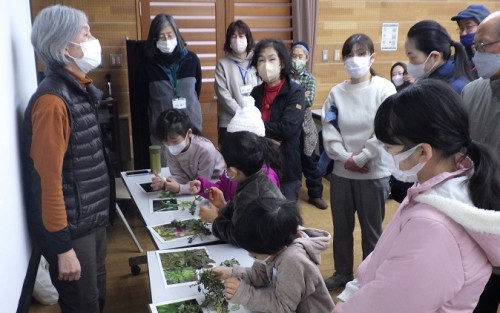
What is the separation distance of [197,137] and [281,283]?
54.3 inches

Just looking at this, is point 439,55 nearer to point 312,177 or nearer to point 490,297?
point 490,297

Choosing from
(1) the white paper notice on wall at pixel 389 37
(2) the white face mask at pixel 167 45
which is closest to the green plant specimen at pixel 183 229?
(2) the white face mask at pixel 167 45

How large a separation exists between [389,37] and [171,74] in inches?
119

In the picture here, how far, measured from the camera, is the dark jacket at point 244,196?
174 cm

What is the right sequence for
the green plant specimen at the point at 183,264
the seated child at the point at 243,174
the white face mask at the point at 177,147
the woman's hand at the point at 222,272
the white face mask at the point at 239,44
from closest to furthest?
1. the woman's hand at the point at 222,272
2. the green plant specimen at the point at 183,264
3. the seated child at the point at 243,174
4. the white face mask at the point at 177,147
5. the white face mask at the point at 239,44

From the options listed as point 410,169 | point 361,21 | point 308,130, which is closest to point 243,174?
point 410,169

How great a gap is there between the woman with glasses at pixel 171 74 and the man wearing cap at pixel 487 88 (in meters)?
A: 2.15

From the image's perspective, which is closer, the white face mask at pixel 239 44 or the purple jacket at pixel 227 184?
the purple jacket at pixel 227 184

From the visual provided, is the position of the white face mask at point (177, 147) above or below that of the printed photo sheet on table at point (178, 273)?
above

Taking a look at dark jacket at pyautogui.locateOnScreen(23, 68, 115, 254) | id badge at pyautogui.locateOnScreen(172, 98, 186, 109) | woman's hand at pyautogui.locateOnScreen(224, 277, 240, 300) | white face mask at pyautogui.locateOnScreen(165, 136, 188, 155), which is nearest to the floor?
white face mask at pyautogui.locateOnScreen(165, 136, 188, 155)

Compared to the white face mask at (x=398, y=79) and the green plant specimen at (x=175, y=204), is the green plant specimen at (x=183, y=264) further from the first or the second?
the white face mask at (x=398, y=79)

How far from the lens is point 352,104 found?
7.88 feet

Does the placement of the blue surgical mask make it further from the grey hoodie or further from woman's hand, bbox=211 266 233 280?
woman's hand, bbox=211 266 233 280

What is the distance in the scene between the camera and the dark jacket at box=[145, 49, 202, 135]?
11.1 feet
